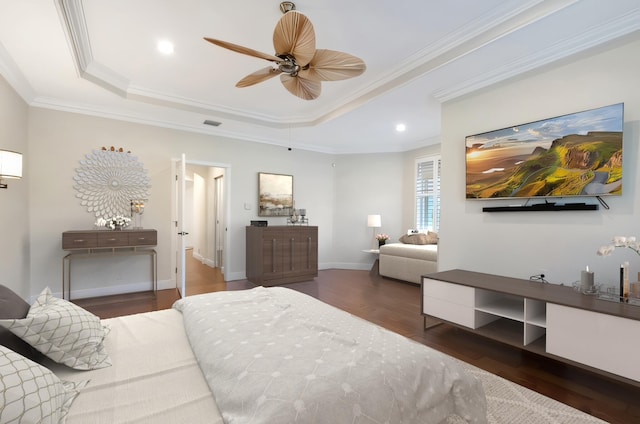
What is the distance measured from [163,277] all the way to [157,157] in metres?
1.88

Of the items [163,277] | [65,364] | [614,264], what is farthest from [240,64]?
[614,264]

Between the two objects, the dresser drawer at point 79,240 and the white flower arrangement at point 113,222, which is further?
the white flower arrangement at point 113,222

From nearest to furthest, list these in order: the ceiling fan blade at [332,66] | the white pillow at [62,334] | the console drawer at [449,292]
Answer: the white pillow at [62,334] → the ceiling fan blade at [332,66] → the console drawer at [449,292]

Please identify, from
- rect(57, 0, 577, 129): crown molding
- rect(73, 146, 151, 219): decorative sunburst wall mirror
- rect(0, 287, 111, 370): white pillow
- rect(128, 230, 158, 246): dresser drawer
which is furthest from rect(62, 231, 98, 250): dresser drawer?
rect(0, 287, 111, 370): white pillow

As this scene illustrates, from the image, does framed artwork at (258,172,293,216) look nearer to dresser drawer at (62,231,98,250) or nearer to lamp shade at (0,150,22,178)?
dresser drawer at (62,231,98,250)

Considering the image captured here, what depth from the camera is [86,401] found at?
3.41 ft

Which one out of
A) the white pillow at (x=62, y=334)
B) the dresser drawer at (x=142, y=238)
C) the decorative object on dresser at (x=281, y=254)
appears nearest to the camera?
the white pillow at (x=62, y=334)

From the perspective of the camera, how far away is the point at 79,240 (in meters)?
3.69

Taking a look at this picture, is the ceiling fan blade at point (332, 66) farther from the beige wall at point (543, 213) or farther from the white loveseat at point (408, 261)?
the white loveseat at point (408, 261)

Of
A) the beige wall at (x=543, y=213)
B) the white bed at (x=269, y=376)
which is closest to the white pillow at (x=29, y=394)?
the white bed at (x=269, y=376)

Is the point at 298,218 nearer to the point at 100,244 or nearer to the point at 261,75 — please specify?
the point at 100,244

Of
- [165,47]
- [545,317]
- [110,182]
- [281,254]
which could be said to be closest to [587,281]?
[545,317]

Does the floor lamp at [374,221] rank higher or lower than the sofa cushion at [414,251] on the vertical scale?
higher

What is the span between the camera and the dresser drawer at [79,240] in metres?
3.63
